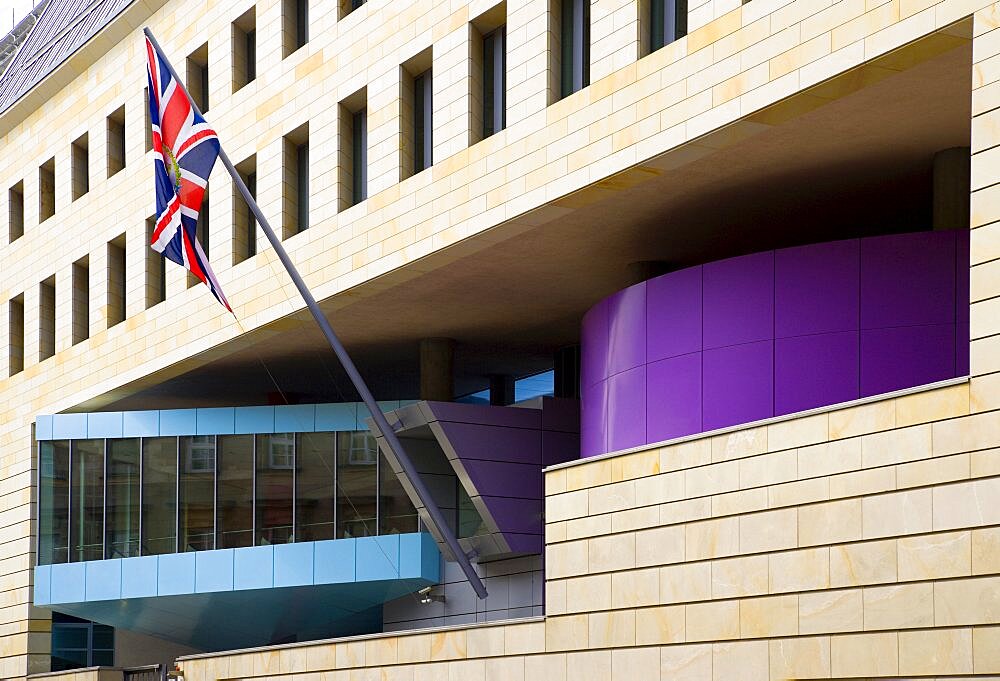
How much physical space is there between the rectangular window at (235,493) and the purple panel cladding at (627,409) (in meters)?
13.5

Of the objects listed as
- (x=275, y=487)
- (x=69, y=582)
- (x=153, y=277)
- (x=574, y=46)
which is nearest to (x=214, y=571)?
(x=275, y=487)

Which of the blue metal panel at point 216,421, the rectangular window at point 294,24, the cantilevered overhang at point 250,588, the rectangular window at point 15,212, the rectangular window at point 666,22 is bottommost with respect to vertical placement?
the cantilevered overhang at point 250,588

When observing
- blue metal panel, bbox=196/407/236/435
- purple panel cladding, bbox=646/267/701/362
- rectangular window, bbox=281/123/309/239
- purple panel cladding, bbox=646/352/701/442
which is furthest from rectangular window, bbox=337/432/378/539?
purple panel cladding, bbox=646/267/701/362

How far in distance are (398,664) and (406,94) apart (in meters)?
11.5

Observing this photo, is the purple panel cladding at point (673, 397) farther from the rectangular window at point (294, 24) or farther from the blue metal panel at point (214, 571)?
the blue metal panel at point (214, 571)

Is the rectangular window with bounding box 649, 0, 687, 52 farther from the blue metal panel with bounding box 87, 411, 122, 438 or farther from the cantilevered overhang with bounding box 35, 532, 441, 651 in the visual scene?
the blue metal panel with bounding box 87, 411, 122, 438

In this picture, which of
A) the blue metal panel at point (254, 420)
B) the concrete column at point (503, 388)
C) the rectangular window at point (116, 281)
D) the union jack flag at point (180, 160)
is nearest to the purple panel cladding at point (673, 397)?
the union jack flag at point (180, 160)

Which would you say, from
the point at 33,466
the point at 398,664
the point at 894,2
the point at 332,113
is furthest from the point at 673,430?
the point at 33,466

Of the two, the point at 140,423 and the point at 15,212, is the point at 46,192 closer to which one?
the point at 15,212

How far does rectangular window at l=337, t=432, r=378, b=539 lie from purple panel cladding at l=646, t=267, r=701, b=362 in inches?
479

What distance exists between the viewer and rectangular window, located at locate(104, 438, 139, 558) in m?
40.2

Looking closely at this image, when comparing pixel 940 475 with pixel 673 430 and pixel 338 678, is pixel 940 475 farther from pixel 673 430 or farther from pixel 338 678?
pixel 338 678

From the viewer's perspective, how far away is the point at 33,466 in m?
43.7

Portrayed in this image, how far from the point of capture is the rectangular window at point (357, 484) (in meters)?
37.5
